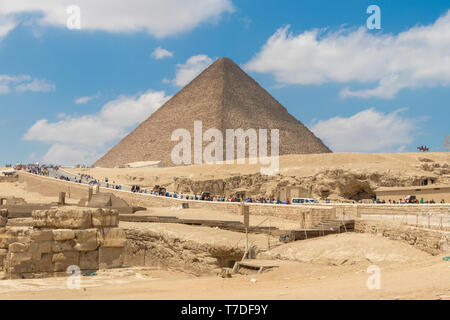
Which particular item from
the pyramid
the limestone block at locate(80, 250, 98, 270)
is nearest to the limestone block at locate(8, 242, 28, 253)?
the limestone block at locate(80, 250, 98, 270)

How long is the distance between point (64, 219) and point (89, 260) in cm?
67

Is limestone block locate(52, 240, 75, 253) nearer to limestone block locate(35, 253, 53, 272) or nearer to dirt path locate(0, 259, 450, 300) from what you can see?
limestone block locate(35, 253, 53, 272)

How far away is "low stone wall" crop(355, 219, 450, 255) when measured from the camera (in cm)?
829

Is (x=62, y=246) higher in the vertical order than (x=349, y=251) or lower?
higher

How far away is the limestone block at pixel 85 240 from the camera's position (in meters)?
6.82

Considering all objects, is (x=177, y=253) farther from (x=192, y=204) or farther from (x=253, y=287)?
(x=192, y=204)

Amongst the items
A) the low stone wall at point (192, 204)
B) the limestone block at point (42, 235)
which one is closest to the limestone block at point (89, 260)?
the limestone block at point (42, 235)

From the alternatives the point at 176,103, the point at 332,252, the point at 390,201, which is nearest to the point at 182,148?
the point at 176,103

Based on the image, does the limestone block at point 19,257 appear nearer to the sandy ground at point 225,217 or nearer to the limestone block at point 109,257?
the limestone block at point 109,257

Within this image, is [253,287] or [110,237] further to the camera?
[110,237]

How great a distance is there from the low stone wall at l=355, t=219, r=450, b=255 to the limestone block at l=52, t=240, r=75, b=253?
19.1 feet

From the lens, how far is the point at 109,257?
7125 mm

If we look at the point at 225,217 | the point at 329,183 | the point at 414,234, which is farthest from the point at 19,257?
the point at 329,183

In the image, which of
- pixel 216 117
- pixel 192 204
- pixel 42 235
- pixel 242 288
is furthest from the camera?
pixel 216 117
